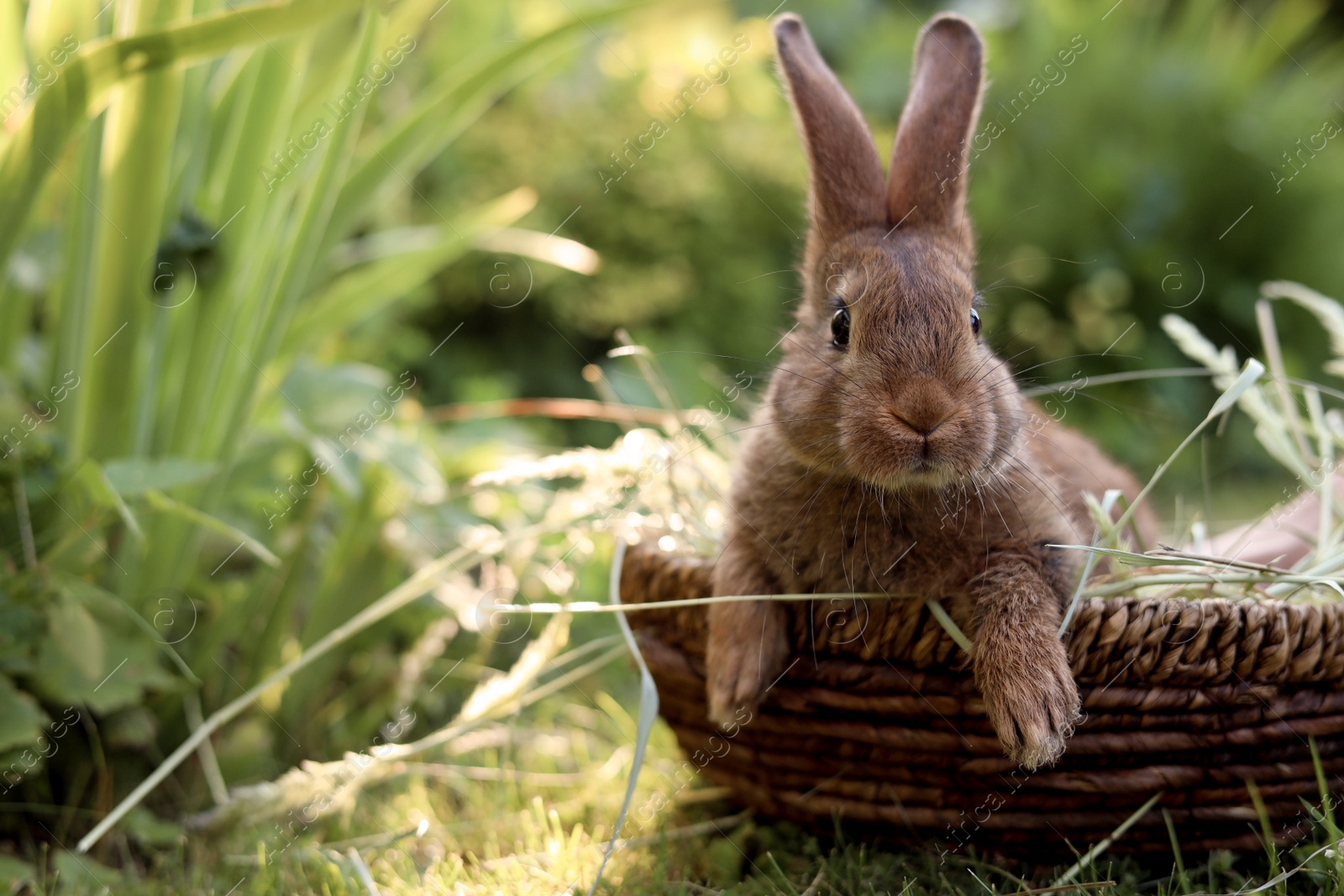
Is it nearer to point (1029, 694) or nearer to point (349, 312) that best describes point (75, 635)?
point (349, 312)

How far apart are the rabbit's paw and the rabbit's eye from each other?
0.44 metres

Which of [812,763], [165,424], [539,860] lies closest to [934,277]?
[812,763]

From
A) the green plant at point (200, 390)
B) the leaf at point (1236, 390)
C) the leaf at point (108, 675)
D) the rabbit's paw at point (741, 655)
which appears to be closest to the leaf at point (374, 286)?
the green plant at point (200, 390)

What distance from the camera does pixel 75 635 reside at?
5.90 ft

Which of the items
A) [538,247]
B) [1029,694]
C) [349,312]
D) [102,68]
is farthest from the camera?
[538,247]

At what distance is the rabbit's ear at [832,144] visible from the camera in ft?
5.57

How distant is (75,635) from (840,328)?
57.3 inches

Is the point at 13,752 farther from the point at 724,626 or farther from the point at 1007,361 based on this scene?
the point at 1007,361

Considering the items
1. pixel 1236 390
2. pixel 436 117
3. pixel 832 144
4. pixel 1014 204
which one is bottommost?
pixel 1014 204

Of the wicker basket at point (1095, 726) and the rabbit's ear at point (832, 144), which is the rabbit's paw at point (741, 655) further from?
the rabbit's ear at point (832, 144)

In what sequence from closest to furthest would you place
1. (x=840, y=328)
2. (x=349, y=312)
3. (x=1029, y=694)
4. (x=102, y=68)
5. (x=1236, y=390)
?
(x=1029, y=694)
(x=1236, y=390)
(x=840, y=328)
(x=102, y=68)
(x=349, y=312)

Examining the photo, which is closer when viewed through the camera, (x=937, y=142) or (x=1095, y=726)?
(x=1095, y=726)

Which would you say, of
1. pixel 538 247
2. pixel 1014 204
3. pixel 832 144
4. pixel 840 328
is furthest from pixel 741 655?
pixel 1014 204

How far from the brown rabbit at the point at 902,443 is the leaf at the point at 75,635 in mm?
1130
